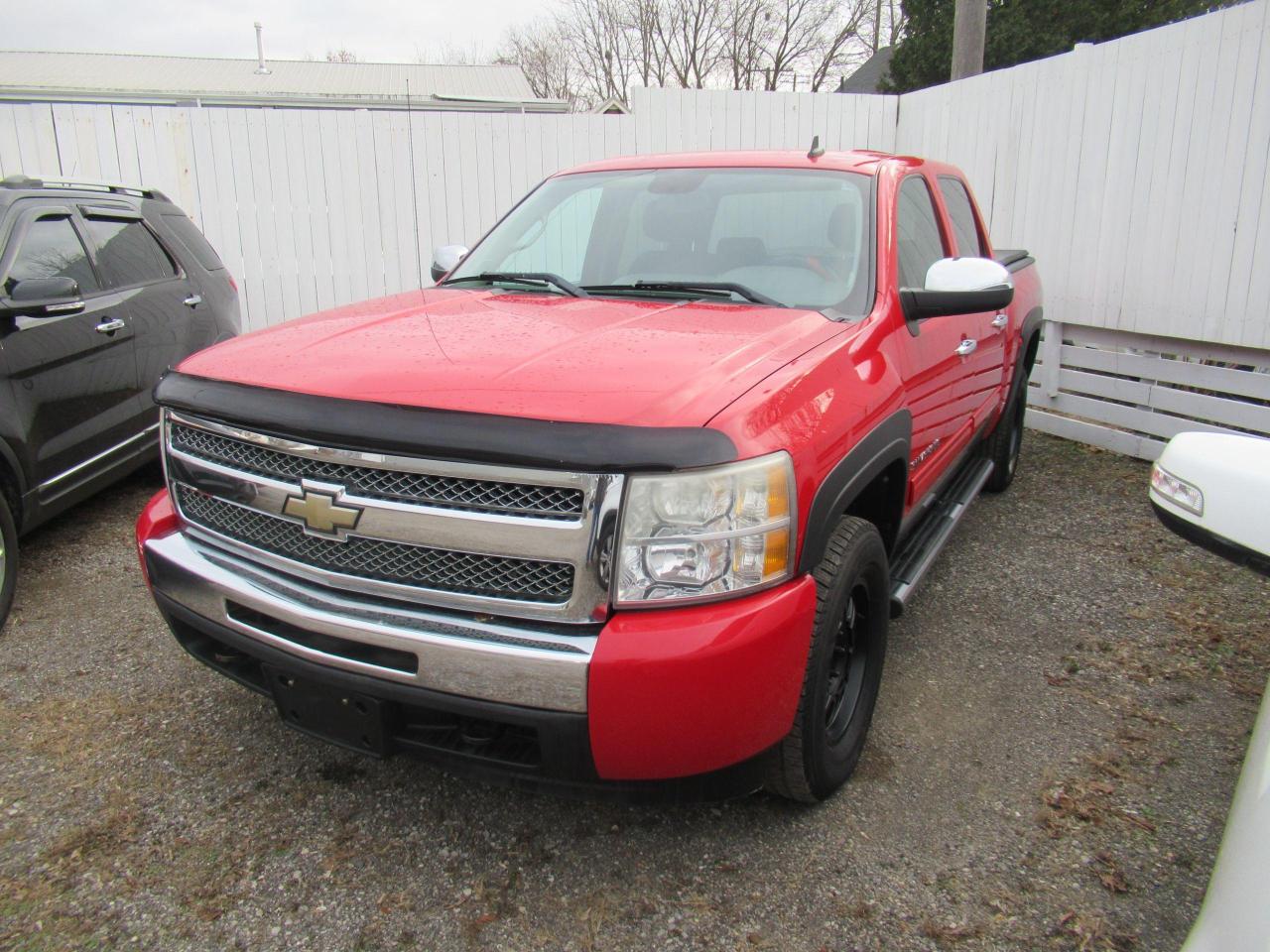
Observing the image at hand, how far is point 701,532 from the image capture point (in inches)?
72.1

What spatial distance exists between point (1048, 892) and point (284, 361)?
227 cm

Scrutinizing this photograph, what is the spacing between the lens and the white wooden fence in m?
5.19

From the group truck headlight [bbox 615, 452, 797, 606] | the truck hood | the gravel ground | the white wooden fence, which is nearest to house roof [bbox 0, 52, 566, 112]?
the white wooden fence

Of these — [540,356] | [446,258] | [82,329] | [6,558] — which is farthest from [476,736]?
[82,329]

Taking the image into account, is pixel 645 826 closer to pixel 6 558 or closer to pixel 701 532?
pixel 701 532

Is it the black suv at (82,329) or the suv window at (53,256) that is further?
the suv window at (53,256)

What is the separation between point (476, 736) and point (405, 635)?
286mm

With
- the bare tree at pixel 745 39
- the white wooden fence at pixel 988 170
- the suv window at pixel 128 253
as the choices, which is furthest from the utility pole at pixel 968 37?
the bare tree at pixel 745 39

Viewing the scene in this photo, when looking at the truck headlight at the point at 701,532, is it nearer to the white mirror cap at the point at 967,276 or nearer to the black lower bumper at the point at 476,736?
the black lower bumper at the point at 476,736

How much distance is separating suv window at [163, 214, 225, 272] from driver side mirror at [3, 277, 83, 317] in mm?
1521

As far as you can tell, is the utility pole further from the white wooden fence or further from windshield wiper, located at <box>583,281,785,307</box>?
windshield wiper, located at <box>583,281,785,307</box>

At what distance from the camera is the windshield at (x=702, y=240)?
2.93 m

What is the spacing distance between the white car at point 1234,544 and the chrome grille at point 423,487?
1079mm

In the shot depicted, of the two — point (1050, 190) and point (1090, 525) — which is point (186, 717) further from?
point (1050, 190)
